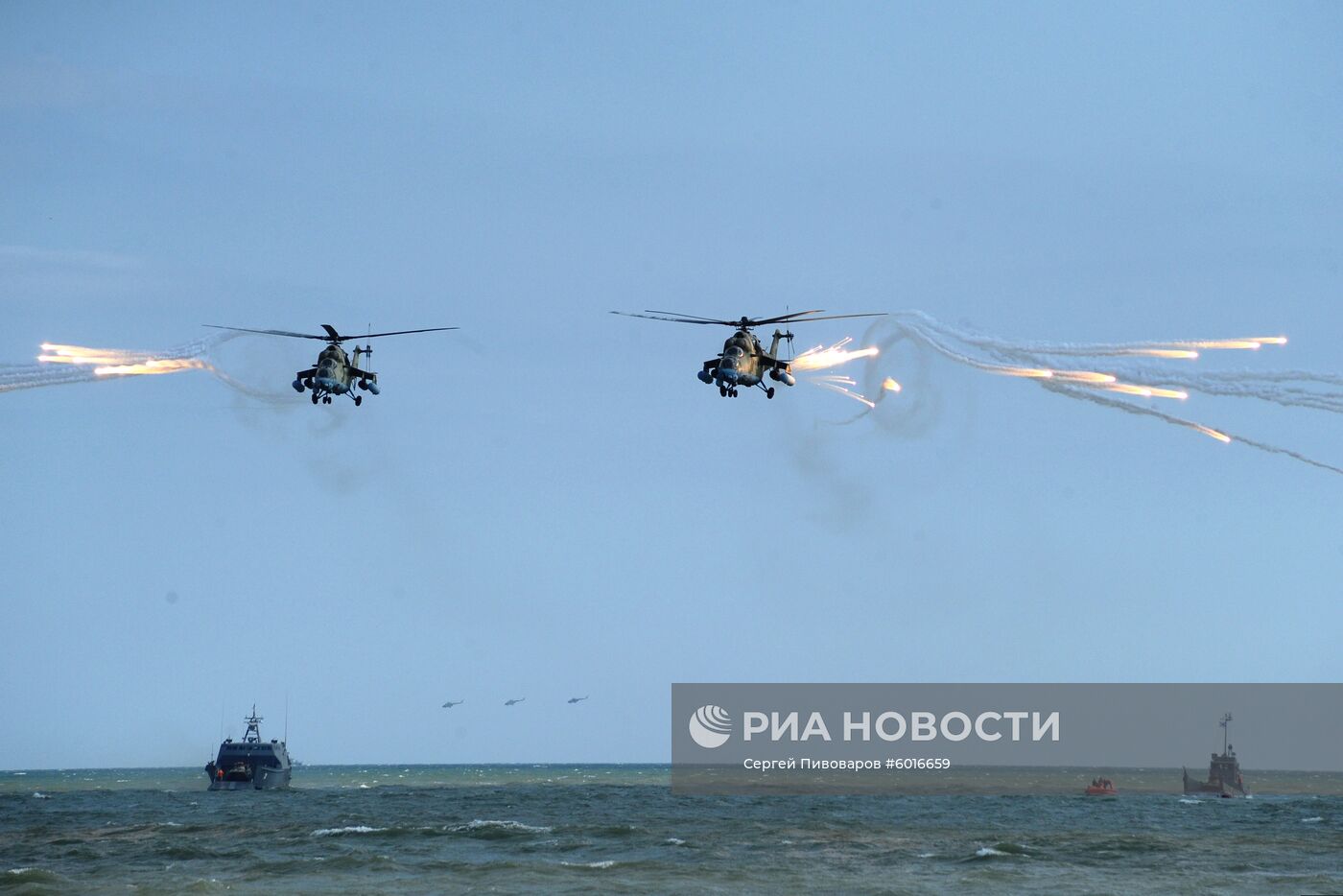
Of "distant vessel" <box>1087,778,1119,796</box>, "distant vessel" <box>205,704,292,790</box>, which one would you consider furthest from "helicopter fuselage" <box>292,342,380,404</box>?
"distant vessel" <box>1087,778,1119,796</box>

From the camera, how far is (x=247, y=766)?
389 feet

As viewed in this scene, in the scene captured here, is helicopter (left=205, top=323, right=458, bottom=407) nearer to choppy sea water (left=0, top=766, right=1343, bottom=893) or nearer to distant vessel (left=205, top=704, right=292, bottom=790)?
choppy sea water (left=0, top=766, right=1343, bottom=893)

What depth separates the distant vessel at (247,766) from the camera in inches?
4658

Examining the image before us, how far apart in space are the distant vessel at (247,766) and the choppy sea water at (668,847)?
634 inches

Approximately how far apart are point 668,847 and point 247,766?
233ft

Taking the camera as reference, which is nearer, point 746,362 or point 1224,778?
point 746,362

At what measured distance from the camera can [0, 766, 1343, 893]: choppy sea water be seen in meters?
49.6

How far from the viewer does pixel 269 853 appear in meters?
59.7

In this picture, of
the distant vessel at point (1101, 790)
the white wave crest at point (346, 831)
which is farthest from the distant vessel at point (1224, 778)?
the white wave crest at point (346, 831)

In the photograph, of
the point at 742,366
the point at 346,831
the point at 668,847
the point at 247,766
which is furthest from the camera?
the point at 247,766

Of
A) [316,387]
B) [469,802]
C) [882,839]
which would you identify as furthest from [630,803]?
[316,387]

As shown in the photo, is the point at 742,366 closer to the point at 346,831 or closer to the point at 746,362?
the point at 746,362

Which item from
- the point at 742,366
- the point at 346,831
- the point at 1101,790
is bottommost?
the point at 1101,790

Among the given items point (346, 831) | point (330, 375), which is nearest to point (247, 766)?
point (346, 831)
